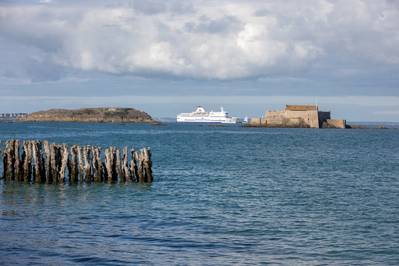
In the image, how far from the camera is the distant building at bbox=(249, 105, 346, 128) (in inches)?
6230

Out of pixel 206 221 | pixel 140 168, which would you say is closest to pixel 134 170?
pixel 140 168

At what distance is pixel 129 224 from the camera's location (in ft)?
66.6

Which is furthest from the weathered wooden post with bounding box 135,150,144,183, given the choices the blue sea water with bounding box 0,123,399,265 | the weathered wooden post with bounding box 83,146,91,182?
the weathered wooden post with bounding box 83,146,91,182

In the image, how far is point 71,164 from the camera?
31375mm

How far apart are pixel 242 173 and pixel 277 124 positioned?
130 meters

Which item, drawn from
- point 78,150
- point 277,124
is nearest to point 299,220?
point 78,150

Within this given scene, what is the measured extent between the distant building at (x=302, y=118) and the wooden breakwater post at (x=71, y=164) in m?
129

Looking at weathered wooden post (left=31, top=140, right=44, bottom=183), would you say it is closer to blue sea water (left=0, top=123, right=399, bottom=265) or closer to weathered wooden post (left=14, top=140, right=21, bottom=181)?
blue sea water (left=0, top=123, right=399, bottom=265)

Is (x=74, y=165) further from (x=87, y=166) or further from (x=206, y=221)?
(x=206, y=221)

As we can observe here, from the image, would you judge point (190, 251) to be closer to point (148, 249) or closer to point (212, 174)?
point (148, 249)

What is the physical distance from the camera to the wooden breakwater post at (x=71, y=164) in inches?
1216

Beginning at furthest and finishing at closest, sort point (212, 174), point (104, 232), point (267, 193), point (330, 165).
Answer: point (330, 165) → point (212, 174) → point (267, 193) → point (104, 232)

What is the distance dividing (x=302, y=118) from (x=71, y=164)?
131886mm

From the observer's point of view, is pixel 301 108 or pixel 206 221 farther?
pixel 301 108
